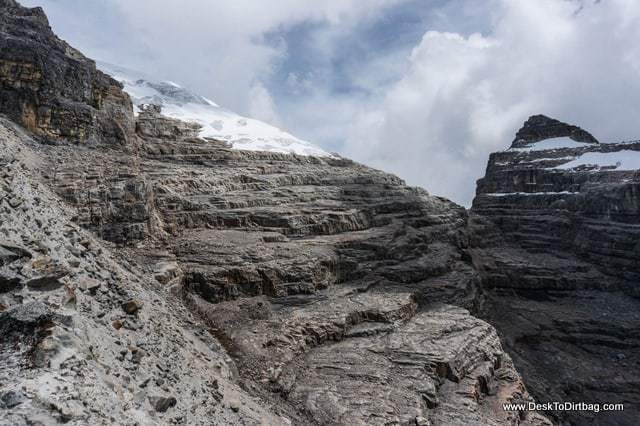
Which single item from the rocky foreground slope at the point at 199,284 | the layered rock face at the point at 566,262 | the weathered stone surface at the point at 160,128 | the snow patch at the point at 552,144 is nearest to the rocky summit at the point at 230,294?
the rocky foreground slope at the point at 199,284

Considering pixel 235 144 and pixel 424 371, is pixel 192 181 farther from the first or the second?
pixel 424 371

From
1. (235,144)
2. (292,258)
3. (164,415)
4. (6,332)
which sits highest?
(235,144)

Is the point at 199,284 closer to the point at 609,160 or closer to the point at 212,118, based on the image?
the point at 212,118

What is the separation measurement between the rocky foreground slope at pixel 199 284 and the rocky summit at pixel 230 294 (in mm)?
75

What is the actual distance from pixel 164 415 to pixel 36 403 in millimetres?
2841

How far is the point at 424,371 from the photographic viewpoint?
1723cm

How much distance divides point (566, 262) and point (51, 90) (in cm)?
6495

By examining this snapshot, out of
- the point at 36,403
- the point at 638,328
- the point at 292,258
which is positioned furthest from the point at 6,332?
the point at 638,328

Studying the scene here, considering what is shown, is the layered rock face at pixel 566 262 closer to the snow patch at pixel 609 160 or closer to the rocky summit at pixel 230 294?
the snow patch at pixel 609 160

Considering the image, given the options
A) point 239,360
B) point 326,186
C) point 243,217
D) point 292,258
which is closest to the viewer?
point 239,360

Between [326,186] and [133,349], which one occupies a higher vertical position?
[326,186]

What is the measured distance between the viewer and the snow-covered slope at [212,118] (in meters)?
43.1

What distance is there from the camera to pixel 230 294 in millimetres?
19688

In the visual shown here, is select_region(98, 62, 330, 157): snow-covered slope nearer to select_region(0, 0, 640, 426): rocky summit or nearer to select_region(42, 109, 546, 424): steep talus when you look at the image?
select_region(0, 0, 640, 426): rocky summit
